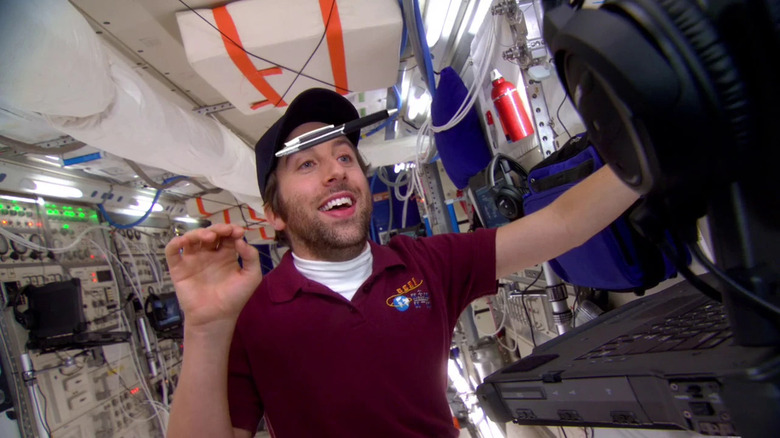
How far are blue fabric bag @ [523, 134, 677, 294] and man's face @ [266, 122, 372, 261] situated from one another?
0.61 metres

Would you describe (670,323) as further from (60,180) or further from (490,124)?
(60,180)

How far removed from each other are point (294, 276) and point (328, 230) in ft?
0.59

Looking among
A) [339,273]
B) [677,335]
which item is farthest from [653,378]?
[339,273]

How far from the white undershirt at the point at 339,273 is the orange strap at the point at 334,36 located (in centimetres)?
82

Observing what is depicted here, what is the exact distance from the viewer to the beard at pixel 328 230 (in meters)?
1.13

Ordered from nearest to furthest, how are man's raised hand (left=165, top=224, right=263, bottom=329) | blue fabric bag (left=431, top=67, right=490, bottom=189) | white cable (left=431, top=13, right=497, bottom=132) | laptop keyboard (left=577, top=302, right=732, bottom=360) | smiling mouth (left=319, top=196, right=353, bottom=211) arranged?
laptop keyboard (left=577, top=302, right=732, bottom=360) < man's raised hand (left=165, top=224, right=263, bottom=329) < smiling mouth (left=319, top=196, right=353, bottom=211) < white cable (left=431, top=13, right=497, bottom=132) < blue fabric bag (left=431, top=67, right=490, bottom=189)

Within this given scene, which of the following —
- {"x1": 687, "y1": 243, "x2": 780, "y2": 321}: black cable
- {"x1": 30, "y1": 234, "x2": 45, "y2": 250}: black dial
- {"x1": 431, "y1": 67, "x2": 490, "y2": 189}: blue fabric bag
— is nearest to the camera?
{"x1": 687, "y1": 243, "x2": 780, "y2": 321}: black cable

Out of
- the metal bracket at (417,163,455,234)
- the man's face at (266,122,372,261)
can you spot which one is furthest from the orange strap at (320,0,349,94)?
the metal bracket at (417,163,455,234)

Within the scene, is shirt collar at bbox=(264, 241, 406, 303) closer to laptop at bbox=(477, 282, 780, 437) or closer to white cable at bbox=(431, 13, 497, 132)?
laptop at bbox=(477, 282, 780, 437)

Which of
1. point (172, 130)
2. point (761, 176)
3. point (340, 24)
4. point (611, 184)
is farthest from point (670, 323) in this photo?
point (172, 130)

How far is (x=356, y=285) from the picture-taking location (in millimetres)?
1144

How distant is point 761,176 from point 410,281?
0.91 m

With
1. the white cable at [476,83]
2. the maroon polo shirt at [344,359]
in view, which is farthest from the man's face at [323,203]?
the white cable at [476,83]

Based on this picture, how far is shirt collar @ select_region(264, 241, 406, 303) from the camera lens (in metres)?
1.07
